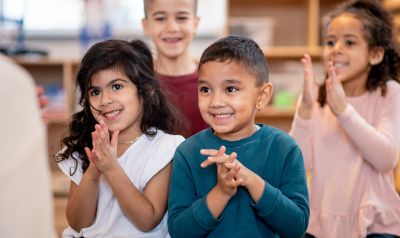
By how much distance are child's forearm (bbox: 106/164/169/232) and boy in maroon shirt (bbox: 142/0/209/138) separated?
52cm

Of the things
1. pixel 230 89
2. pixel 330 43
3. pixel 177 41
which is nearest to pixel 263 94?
pixel 230 89

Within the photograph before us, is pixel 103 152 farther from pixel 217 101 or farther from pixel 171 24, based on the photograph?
pixel 171 24

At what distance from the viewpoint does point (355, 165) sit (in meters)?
1.34

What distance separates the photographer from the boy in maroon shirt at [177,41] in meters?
1.58

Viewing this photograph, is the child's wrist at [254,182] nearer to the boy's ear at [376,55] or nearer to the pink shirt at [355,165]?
the pink shirt at [355,165]

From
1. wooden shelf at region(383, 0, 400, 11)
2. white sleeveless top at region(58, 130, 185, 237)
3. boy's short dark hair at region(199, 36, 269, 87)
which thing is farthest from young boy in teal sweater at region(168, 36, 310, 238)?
wooden shelf at region(383, 0, 400, 11)

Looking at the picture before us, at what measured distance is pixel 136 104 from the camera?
3.99 ft

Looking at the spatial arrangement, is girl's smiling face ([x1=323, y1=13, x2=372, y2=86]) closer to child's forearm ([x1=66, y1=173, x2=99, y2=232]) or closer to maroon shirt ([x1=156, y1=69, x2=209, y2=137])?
maroon shirt ([x1=156, y1=69, x2=209, y2=137])

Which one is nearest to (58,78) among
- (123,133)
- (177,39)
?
(177,39)

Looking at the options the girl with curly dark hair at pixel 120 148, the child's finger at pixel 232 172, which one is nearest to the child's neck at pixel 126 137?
the girl with curly dark hair at pixel 120 148

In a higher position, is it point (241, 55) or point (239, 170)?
point (241, 55)

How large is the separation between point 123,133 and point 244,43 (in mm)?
541

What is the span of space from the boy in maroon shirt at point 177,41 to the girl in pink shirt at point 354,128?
0.47 metres

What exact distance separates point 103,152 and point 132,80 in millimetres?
301
